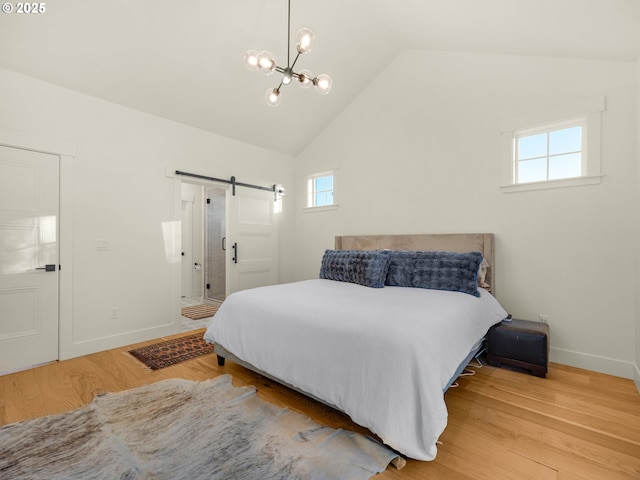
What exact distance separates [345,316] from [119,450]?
1408 millimetres

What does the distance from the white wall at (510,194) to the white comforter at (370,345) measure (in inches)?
30.8

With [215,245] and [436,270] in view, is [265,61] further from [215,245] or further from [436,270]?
[215,245]

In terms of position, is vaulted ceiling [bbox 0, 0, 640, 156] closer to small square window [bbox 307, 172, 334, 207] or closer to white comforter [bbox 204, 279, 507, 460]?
small square window [bbox 307, 172, 334, 207]

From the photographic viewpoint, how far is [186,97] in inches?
133

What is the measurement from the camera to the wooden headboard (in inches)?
120

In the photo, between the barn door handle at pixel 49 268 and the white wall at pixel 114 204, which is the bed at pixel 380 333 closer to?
the white wall at pixel 114 204

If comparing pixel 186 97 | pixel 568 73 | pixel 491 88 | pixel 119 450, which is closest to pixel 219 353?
pixel 119 450

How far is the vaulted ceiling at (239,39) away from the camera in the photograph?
7.60ft

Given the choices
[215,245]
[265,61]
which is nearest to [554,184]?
[265,61]

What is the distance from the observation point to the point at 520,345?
2525mm

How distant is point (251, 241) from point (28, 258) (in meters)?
2.41

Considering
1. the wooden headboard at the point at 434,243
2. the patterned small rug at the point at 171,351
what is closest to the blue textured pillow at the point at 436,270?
the wooden headboard at the point at 434,243

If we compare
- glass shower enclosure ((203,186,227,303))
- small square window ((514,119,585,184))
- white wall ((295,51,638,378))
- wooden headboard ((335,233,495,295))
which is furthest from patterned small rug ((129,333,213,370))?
small square window ((514,119,585,184))

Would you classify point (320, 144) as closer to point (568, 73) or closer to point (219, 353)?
point (568, 73)
